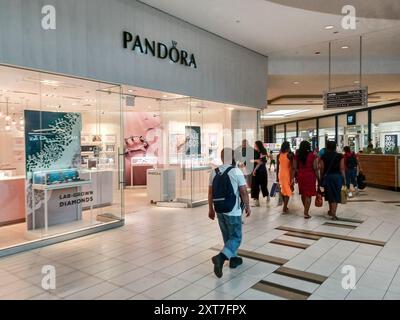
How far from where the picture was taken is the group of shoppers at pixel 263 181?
3469 mm

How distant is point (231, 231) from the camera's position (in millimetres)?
3564

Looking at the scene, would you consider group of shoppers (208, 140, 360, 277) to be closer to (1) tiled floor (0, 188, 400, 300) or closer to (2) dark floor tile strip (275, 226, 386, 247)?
(1) tiled floor (0, 188, 400, 300)

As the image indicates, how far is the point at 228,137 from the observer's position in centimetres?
1009

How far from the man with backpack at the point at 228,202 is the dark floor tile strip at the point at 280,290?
0.45 metres

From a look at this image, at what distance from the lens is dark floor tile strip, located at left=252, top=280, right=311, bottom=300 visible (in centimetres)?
299

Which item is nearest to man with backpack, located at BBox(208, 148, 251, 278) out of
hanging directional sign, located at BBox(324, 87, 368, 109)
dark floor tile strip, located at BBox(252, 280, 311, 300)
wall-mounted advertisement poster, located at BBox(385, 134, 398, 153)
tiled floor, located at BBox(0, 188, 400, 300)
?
tiled floor, located at BBox(0, 188, 400, 300)

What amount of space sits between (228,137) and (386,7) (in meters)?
5.37

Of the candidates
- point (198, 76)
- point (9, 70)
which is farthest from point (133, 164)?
point (9, 70)

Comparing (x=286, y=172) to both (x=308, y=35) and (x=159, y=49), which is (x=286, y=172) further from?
(x=159, y=49)

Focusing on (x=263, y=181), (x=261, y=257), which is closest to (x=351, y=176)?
(x=263, y=181)

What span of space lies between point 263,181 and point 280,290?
14.2ft

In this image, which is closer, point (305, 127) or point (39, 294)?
point (39, 294)
